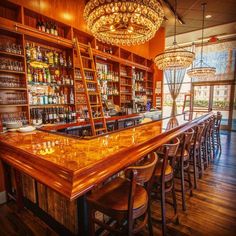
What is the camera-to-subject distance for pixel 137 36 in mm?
2898

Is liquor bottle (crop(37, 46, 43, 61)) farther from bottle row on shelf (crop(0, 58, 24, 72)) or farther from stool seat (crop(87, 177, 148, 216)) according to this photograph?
stool seat (crop(87, 177, 148, 216))

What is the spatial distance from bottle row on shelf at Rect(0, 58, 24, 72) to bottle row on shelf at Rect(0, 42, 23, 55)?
173 mm

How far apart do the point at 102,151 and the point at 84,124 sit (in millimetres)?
2191

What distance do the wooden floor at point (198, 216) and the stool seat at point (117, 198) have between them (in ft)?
2.01

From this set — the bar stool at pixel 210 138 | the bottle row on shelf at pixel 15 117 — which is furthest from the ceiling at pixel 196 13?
the bottle row on shelf at pixel 15 117

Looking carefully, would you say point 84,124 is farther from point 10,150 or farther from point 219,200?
point 219,200

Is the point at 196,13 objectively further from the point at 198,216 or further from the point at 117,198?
the point at 117,198

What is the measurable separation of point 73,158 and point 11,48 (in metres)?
2.56

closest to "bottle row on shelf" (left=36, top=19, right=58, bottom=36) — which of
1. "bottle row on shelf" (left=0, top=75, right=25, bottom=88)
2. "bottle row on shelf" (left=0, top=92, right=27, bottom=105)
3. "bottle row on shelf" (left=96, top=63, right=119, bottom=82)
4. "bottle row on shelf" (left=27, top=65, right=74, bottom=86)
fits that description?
"bottle row on shelf" (left=27, top=65, right=74, bottom=86)

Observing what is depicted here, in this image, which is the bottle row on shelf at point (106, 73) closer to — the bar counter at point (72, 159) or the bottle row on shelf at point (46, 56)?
the bottle row on shelf at point (46, 56)

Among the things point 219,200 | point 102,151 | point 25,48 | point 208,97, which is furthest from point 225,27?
point 102,151

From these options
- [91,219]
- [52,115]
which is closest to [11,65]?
[52,115]

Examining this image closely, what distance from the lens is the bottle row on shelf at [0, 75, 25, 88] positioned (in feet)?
9.20

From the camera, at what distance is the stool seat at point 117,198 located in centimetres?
129
